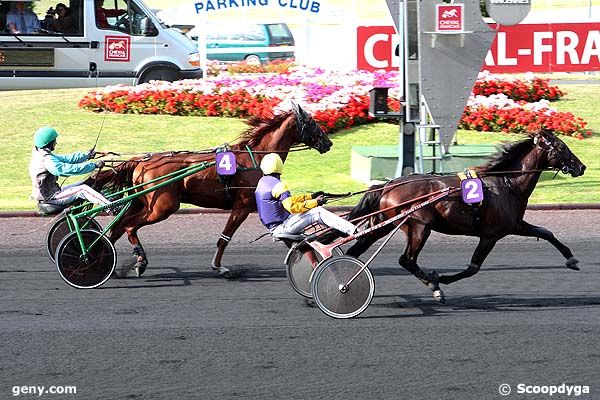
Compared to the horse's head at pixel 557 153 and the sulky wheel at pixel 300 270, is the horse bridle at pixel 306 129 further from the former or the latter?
the horse's head at pixel 557 153

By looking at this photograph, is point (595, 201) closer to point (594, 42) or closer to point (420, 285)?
point (420, 285)

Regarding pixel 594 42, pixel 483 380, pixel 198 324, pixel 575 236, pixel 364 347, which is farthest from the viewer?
pixel 594 42

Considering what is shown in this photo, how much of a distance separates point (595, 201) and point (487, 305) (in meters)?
6.00

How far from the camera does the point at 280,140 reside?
35.0 ft

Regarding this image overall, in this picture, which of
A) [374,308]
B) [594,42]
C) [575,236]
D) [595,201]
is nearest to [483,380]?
[374,308]

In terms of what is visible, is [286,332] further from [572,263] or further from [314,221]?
[572,263]

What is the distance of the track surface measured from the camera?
6.96 meters

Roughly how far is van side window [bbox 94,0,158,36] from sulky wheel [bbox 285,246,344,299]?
490 inches

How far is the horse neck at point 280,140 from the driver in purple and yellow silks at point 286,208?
1.34 meters

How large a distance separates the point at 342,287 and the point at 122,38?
13.4 m

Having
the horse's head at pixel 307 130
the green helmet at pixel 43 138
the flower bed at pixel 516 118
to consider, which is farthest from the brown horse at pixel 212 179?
the flower bed at pixel 516 118

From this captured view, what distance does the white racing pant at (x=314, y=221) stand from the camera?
8820mm

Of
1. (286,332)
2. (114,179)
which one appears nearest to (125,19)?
(114,179)

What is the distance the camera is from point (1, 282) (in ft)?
33.7
